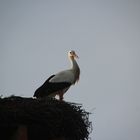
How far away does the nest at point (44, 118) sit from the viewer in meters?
5.15

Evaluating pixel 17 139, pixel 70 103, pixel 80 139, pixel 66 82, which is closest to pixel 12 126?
pixel 17 139

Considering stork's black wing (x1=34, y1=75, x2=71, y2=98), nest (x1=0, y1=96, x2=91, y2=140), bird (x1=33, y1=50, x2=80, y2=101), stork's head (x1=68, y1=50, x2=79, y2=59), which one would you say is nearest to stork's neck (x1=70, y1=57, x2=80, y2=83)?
bird (x1=33, y1=50, x2=80, y2=101)

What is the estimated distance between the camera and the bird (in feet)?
25.7

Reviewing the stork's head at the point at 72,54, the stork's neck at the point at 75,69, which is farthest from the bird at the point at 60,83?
the stork's head at the point at 72,54

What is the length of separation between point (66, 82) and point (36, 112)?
263cm

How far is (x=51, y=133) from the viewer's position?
5305 millimetres

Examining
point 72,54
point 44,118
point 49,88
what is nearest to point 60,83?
point 49,88

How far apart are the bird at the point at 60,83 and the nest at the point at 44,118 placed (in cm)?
133

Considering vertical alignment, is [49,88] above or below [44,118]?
above

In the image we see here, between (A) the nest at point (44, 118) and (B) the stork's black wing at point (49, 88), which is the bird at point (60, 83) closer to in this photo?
(B) the stork's black wing at point (49, 88)

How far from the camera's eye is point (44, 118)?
5.49 m

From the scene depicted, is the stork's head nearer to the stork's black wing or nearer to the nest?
the stork's black wing

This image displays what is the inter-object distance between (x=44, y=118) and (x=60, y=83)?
2.69m

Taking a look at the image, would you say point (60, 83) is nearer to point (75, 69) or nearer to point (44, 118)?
point (75, 69)
